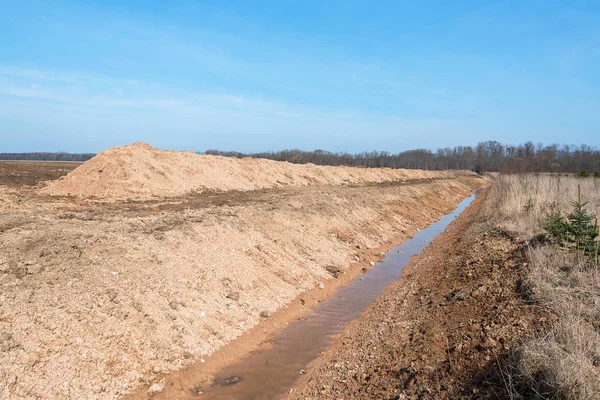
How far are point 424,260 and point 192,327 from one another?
9211 millimetres

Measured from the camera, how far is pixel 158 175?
2041 centimetres

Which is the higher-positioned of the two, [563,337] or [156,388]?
[563,337]

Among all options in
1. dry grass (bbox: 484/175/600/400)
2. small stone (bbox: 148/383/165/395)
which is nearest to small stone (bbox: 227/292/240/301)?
small stone (bbox: 148/383/165/395)

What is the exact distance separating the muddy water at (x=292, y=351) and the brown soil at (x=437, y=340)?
0.34 metres

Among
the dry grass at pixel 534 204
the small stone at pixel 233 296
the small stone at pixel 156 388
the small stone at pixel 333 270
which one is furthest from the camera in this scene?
the small stone at pixel 333 270

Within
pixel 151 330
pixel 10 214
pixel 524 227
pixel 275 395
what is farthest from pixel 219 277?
pixel 524 227

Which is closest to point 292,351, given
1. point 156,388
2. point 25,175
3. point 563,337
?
point 156,388

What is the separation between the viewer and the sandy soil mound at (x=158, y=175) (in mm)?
17781

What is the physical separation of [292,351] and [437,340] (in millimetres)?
2963

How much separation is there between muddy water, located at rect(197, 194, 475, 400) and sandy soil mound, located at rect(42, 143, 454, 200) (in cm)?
1137

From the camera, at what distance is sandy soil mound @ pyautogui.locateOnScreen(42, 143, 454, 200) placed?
17.8 meters

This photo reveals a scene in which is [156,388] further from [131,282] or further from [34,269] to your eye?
[34,269]

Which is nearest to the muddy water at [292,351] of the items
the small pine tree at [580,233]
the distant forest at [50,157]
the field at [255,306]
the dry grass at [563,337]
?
the field at [255,306]

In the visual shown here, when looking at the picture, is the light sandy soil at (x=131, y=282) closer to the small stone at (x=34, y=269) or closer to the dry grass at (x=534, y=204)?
the small stone at (x=34, y=269)
